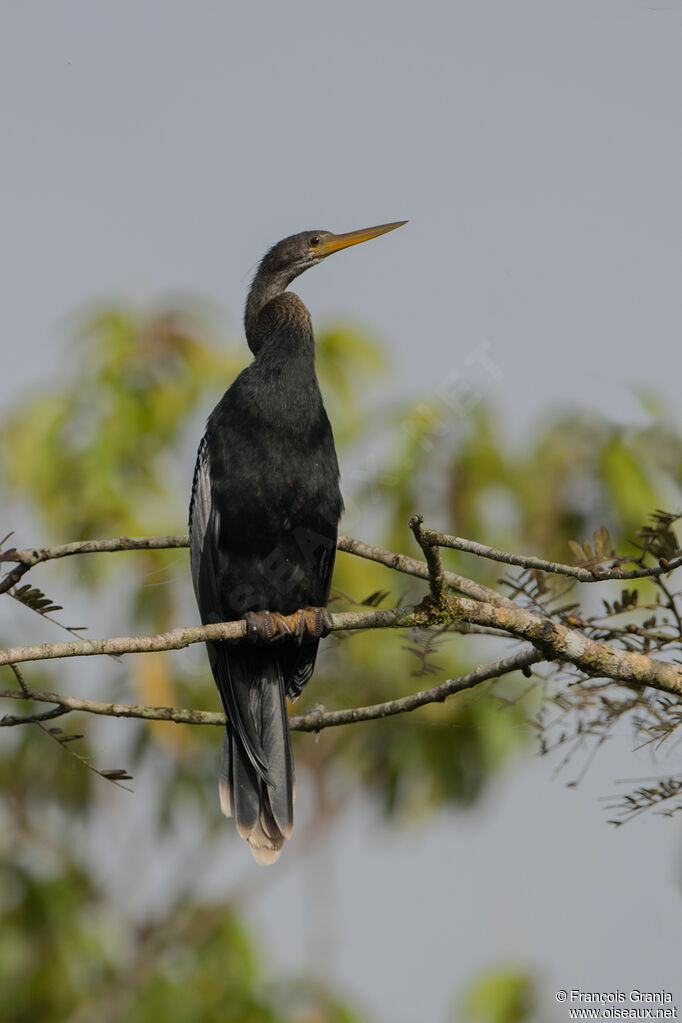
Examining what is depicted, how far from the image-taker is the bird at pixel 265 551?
306cm

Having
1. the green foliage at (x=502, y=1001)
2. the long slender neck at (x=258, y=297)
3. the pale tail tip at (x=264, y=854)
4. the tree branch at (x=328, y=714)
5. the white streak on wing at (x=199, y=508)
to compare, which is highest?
the long slender neck at (x=258, y=297)

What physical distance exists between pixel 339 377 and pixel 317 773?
3657mm

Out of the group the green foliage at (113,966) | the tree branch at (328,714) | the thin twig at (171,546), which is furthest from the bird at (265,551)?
the green foliage at (113,966)

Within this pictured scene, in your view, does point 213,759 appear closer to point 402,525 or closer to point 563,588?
point 402,525

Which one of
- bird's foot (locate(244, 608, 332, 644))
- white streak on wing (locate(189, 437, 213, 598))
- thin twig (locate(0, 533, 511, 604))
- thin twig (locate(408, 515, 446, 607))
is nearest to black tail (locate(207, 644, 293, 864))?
bird's foot (locate(244, 608, 332, 644))

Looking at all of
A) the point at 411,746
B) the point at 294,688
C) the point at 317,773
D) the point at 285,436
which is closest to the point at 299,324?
the point at 285,436

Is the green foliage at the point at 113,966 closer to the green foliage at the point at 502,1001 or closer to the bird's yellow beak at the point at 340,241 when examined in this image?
the green foliage at the point at 502,1001

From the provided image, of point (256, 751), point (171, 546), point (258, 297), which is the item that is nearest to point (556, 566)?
point (171, 546)

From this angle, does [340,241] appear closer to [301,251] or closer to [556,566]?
[301,251]

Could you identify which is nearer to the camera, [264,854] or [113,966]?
[264,854]

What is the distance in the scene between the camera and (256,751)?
3.09 metres

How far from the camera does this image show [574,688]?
252cm

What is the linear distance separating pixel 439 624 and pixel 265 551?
996 millimetres

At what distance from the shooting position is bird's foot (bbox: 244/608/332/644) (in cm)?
304
